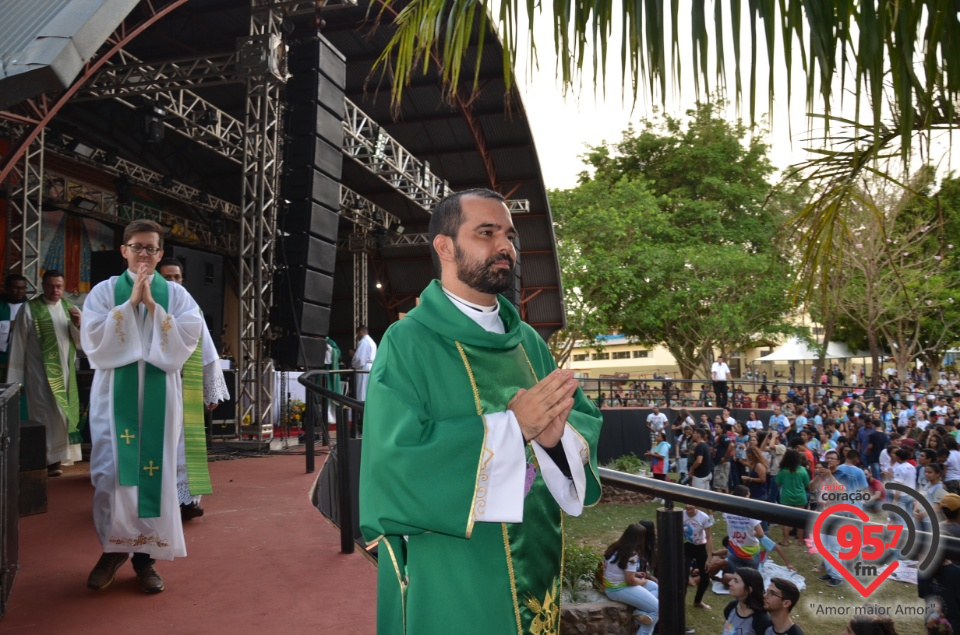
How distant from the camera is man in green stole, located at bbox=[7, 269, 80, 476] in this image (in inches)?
252

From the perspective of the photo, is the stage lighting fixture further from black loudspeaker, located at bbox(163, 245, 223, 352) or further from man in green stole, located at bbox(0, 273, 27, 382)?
man in green stole, located at bbox(0, 273, 27, 382)

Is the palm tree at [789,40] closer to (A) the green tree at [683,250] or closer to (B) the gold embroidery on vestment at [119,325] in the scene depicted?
(B) the gold embroidery on vestment at [119,325]

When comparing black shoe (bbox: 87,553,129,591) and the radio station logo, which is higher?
the radio station logo

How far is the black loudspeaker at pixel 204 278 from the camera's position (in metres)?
14.9

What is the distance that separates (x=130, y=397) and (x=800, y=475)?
7.98 m

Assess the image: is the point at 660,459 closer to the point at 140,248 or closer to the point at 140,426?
the point at 140,426

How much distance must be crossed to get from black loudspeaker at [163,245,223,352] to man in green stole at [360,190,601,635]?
13.5 m

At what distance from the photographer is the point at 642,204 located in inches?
971

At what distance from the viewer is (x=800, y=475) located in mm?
9305

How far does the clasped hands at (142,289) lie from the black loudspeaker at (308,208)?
6.54 meters

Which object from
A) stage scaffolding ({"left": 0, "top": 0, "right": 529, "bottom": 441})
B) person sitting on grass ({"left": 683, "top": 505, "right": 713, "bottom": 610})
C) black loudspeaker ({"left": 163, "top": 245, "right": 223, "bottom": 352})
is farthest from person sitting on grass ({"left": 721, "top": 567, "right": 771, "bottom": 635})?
black loudspeaker ({"left": 163, "top": 245, "right": 223, "bottom": 352})

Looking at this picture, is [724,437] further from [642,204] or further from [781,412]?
[642,204]

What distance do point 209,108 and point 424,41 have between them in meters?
12.3

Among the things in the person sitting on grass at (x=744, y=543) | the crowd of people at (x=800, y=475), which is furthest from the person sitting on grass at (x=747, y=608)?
the person sitting on grass at (x=744, y=543)
